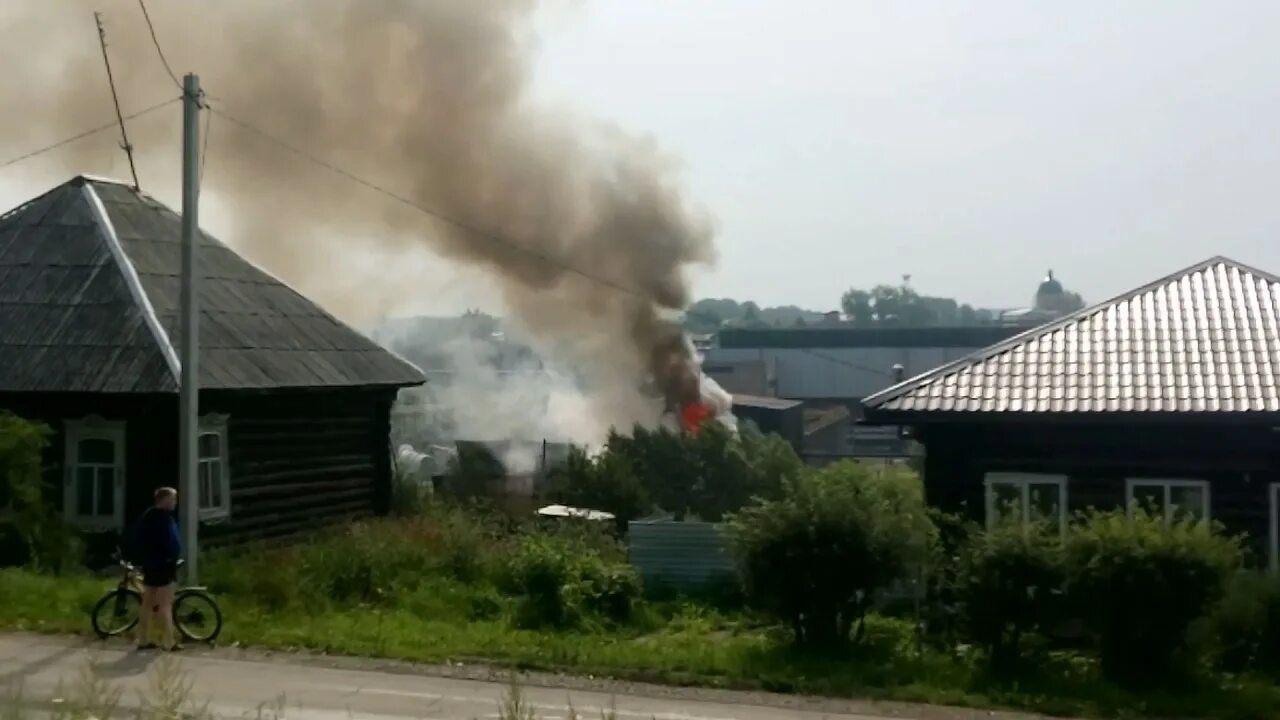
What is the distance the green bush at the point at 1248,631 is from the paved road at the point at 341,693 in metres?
3.33

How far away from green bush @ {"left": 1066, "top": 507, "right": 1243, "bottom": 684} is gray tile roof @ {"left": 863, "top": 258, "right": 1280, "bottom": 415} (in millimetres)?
3470

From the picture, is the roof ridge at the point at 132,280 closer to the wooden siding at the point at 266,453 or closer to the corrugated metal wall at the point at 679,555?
the wooden siding at the point at 266,453

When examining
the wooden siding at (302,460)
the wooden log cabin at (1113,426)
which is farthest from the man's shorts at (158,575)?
the wooden log cabin at (1113,426)

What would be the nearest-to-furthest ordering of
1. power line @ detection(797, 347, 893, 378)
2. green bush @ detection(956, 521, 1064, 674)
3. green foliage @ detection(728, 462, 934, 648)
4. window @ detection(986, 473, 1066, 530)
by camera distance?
1. green bush @ detection(956, 521, 1064, 674)
2. green foliage @ detection(728, 462, 934, 648)
3. window @ detection(986, 473, 1066, 530)
4. power line @ detection(797, 347, 893, 378)

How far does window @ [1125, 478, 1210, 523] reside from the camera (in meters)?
17.8

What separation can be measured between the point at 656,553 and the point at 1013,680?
6.46m

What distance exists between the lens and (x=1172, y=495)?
17938mm

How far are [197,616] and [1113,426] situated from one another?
10762 mm

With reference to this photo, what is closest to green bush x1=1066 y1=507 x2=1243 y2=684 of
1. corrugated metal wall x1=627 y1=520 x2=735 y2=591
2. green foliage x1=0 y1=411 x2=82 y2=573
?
corrugated metal wall x1=627 y1=520 x2=735 y2=591

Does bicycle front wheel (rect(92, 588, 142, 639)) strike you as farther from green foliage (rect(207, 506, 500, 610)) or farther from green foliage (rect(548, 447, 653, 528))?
green foliage (rect(548, 447, 653, 528))

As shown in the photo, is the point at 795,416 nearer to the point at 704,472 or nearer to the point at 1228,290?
the point at 704,472

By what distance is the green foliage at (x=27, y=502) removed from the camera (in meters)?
19.1

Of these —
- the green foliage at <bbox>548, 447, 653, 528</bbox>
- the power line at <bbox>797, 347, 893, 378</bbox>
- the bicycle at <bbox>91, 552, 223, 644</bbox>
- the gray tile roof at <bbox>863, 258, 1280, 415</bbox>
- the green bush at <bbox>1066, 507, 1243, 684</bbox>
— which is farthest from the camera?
the power line at <bbox>797, 347, 893, 378</bbox>

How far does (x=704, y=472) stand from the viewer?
96.4 feet
